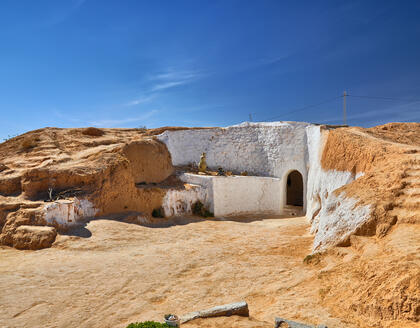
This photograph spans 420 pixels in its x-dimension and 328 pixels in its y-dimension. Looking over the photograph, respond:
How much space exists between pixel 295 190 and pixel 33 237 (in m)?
16.6

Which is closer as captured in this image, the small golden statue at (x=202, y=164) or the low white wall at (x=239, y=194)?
the low white wall at (x=239, y=194)

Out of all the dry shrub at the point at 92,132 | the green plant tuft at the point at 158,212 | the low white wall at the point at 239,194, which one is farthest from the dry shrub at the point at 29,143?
the low white wall at the point at 239,194

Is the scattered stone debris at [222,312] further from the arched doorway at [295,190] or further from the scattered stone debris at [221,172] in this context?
the arched doorway at [295,190]

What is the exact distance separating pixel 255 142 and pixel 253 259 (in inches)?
446

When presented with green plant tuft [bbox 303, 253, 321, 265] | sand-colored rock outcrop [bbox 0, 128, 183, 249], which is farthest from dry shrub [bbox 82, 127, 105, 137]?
green plant tuft [bbox 303, 253, 321, 265]

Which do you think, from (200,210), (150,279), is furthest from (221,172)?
(150,279)

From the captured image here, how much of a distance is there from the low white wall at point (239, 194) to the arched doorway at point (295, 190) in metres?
4.08

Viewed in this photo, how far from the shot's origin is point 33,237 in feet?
28.8

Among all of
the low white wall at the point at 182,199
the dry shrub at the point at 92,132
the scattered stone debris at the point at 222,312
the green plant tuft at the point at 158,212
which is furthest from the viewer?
the dry shrub at the point at 92,132

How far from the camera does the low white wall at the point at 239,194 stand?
595 inches

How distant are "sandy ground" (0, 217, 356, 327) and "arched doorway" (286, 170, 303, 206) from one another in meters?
10.3

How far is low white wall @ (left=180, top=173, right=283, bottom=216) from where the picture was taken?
1510 cm

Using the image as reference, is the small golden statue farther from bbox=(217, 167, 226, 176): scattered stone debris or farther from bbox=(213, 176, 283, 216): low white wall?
bbox=(213, 176, 283, 216): low white wall

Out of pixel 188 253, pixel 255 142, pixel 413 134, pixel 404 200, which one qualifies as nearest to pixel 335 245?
pixel 404 200
